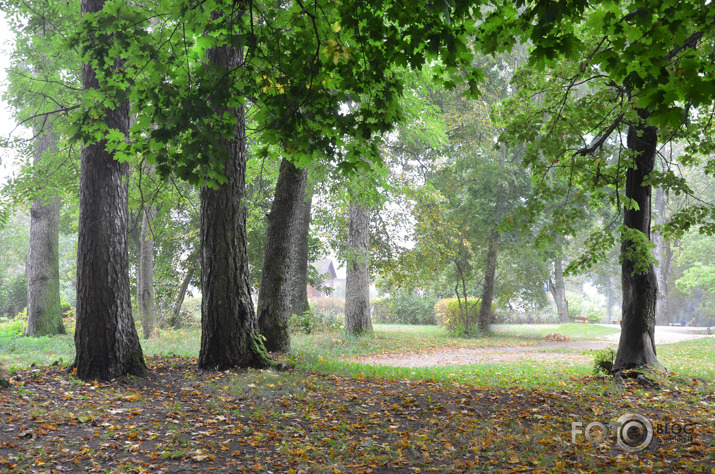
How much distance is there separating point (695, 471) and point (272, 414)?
13.8 feet

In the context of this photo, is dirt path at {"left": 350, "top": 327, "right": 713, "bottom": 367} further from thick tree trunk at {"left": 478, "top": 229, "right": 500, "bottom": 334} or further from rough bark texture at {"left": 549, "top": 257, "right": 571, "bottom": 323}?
rough bark texture at {"left": 549, "top": 257, "right": 571, "bottom": 323}

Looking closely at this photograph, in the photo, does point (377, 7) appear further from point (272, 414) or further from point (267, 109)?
point (272, 414)

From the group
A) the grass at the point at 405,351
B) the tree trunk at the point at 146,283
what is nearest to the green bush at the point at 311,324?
the grass at the point at 405,351

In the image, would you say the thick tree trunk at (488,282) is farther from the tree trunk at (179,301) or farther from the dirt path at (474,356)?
the tree trunk at (179,301)

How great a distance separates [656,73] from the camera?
9.99 ft

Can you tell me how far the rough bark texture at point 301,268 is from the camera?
17.1 m

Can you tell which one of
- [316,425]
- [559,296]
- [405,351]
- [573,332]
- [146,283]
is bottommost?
[573,332]

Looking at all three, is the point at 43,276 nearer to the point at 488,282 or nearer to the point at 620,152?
the point at 620,152

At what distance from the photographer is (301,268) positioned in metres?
17.4

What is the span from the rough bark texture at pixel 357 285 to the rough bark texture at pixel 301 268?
1.84 meters

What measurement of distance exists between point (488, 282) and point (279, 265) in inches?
551

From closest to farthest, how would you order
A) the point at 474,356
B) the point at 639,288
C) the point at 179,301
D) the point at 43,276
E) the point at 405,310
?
the point at 639,288, the point at 43,276, the point at 474,356, the point at 179,301, the point at 405,310

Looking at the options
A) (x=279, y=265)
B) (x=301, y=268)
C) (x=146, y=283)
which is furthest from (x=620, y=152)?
(x=146, y=283)

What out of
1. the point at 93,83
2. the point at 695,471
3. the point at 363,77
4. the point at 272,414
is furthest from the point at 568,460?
the point at 93,83
